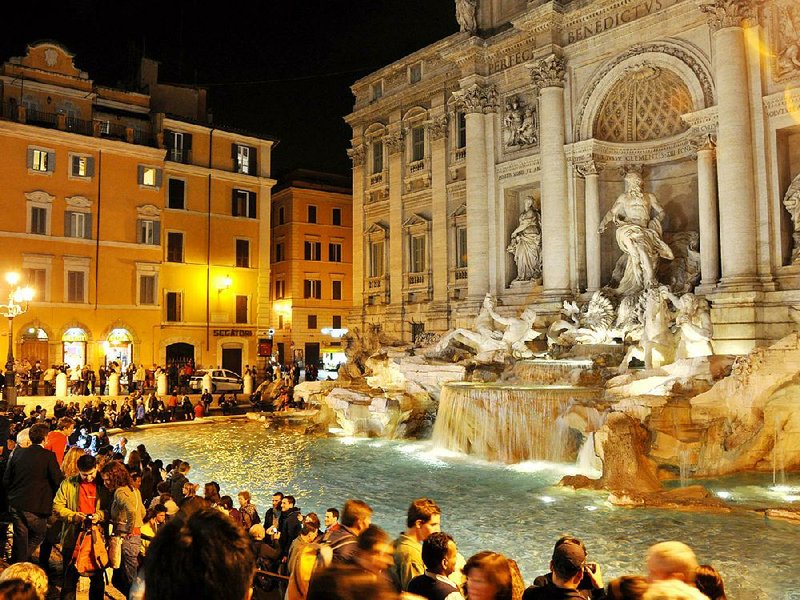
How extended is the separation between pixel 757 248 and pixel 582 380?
566 cm

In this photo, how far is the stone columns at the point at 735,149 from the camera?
15750 mm

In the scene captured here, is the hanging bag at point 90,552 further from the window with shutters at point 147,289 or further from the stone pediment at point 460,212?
the window with shutters at point 147,289

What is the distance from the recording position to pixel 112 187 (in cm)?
2886

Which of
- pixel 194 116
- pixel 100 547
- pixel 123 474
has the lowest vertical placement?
pixel 100 547

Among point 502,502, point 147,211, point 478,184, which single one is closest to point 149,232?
point 147,211

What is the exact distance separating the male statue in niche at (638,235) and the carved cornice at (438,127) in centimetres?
850

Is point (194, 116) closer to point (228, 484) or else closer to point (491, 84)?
point (491, 84)

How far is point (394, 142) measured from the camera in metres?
27.7

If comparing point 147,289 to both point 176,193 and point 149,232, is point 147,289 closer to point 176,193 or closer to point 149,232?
point 149,232

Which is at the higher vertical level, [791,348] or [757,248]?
[757,248]

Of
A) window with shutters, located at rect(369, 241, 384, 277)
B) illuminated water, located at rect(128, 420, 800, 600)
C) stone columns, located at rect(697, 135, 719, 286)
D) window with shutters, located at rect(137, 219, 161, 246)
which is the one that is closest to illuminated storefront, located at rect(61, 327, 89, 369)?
window with shutters, located at rect(137, 219, 161, 246)

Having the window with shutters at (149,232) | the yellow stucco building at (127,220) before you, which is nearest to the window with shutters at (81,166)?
the yellow stucco building at (127,220)

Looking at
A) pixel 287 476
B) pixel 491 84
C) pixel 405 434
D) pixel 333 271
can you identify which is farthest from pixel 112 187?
pixel 287 476

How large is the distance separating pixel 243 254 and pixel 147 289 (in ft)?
17.3
